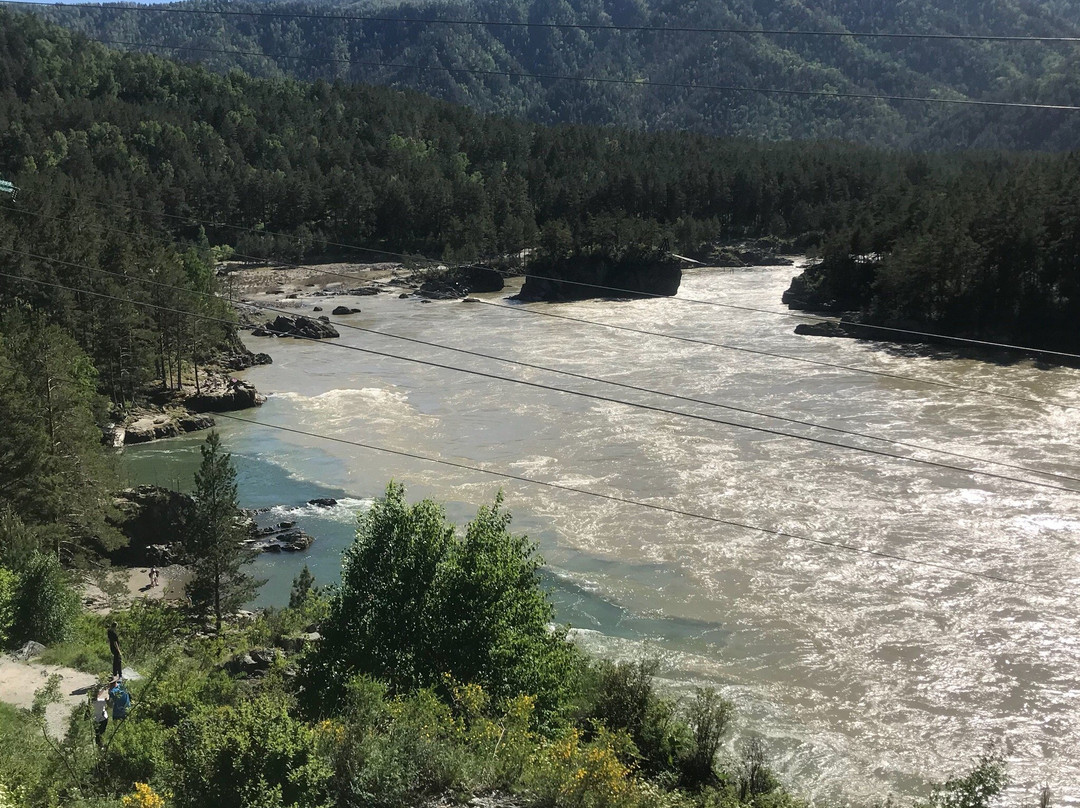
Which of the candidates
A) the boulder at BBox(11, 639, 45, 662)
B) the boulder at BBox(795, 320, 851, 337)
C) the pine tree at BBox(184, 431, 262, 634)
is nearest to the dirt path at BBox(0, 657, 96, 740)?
the boulder at BBox(11, 639, 45, 662)

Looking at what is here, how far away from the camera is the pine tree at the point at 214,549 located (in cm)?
2512

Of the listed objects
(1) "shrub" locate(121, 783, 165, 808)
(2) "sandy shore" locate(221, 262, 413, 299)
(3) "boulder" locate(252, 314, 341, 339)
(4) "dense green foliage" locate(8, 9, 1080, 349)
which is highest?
(4) "dense green foliage" locate(8, 9, 1080, 349)

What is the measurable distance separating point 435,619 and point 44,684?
21.2 feet

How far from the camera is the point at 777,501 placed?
3525cm

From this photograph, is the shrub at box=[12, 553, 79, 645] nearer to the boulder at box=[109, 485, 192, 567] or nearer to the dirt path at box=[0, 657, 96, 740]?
the dirt path at box=[0, 657, 96, 740]

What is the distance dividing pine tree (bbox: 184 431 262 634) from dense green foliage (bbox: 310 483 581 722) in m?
8.43

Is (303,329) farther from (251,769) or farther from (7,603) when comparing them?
(251,769)

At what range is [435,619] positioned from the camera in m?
16.9

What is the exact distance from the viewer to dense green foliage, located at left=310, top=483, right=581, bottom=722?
16.3 metres

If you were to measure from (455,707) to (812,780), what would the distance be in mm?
8664

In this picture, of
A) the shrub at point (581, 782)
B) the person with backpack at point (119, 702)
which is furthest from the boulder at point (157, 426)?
the shrub at point (581, 782)

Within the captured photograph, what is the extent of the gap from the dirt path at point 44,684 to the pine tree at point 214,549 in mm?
7516

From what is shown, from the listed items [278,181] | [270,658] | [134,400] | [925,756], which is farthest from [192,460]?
[278,181]

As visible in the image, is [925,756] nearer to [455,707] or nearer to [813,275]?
[455,707]
